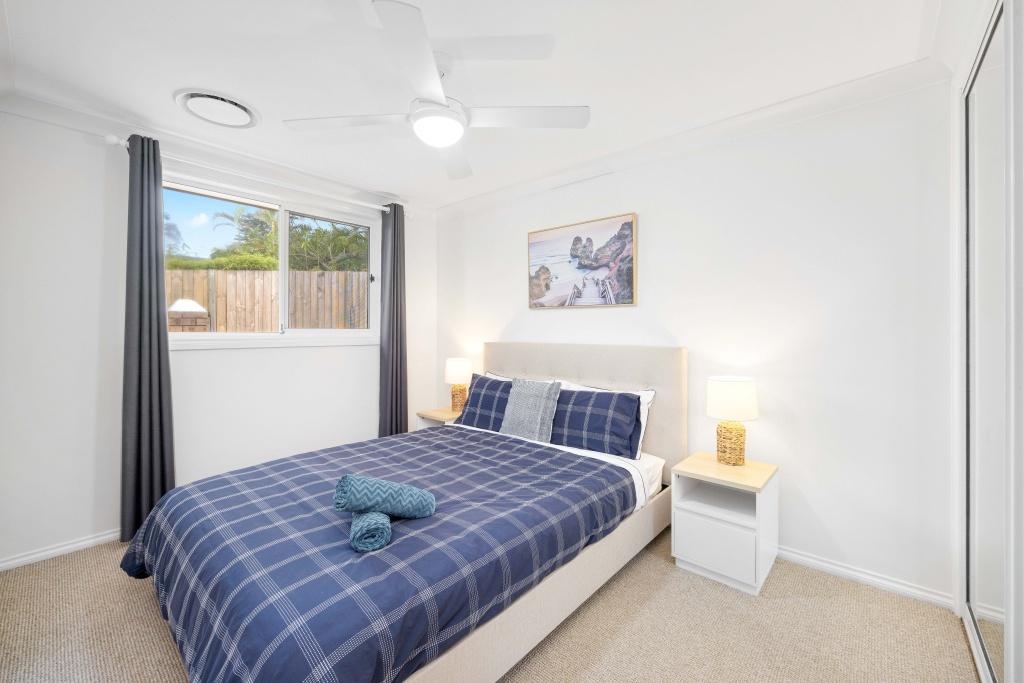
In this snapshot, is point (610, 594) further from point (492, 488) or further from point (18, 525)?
point (18, 525)

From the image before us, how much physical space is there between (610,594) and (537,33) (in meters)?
2.56

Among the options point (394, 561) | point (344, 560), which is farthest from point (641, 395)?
point (344, 560)

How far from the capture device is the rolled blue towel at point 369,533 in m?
1.44

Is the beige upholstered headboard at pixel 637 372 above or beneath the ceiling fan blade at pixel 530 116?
beneath

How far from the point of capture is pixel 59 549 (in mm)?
2426

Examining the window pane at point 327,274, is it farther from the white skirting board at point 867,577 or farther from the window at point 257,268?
the white skirting board at point 867,577

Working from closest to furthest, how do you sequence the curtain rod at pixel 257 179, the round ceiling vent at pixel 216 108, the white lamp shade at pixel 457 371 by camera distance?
the round ceiling vent at pixel 216 108 < the curtain rod at pixel 257 179 < the white lamp shade at pixel 457 371

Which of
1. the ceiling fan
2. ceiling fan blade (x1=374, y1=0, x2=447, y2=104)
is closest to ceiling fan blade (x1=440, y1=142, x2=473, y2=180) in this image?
the ceiling fan

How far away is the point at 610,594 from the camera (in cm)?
212

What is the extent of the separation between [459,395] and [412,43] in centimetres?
287

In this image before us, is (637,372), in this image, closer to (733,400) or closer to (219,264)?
(733,400)

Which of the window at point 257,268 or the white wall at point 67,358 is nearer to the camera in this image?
the white wall at point 67,358

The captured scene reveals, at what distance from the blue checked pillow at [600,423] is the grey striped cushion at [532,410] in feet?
0.19

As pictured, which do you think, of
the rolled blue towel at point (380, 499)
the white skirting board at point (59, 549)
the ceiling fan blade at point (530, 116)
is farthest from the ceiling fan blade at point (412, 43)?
the white skirting board at point (59, 549)
